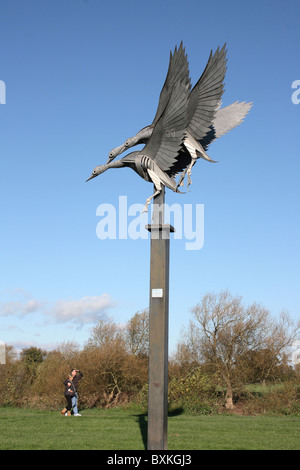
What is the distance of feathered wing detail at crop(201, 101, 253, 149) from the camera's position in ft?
27.0

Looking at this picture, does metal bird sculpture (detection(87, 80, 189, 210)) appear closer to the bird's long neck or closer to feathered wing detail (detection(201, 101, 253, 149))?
the bird's long neck

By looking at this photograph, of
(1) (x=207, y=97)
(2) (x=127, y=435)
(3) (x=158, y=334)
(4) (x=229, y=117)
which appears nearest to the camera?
(3) (x=158, y=334)

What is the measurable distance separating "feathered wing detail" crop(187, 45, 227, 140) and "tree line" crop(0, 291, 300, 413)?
9.61 meters

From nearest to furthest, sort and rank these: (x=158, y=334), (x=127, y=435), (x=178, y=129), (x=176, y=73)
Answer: (x=158, y=334), (x=176, y=73), (x=178, y=129), (x=127, y=435)

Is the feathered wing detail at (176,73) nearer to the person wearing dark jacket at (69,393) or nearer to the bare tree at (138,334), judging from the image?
the person wearing dark jacket at (69,393)

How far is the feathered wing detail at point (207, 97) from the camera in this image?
756 centimetres

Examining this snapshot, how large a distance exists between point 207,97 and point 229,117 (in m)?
0.90

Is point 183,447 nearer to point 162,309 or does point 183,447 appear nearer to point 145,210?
point 162,309

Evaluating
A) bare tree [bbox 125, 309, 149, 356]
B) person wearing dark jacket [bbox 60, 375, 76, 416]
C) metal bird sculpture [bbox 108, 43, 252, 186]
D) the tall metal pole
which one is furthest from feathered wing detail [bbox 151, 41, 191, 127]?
bare tree [bbox 125, 309, 149, 356]

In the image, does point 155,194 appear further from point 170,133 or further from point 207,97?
point 207,97

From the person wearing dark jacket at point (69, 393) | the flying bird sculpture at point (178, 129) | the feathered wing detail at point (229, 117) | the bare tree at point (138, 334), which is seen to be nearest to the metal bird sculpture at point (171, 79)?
the flying bird sculpture at point (178, 129)

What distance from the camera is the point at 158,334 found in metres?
6.78

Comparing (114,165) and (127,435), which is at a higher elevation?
(114,165)

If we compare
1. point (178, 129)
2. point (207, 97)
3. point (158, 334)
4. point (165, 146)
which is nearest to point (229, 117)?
point (207, 97)
